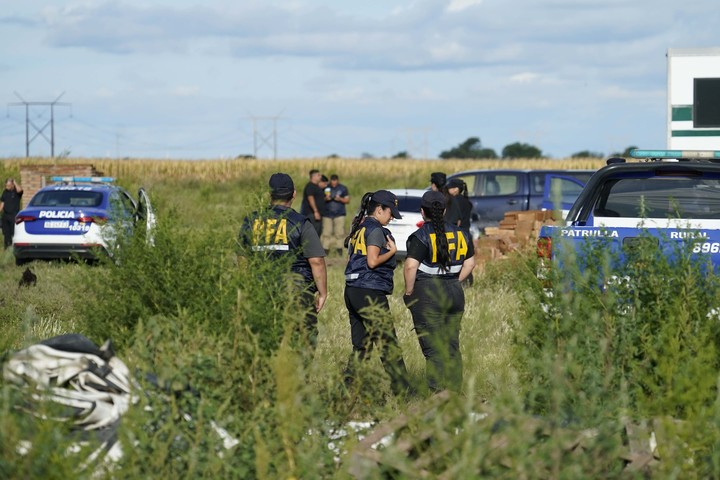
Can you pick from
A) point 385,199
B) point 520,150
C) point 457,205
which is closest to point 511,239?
point 457,205

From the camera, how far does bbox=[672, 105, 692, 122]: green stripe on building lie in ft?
41.5

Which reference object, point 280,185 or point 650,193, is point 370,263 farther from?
point 650,193

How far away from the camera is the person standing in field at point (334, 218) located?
79.6ft

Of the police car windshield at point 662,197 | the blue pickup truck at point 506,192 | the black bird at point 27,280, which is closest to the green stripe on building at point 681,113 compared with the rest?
the police car windshield at point 662,197

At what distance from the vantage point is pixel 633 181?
9.74 metres

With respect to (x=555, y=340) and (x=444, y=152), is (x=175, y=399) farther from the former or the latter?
(x=444, y=152)

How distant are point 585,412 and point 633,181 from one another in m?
4.96

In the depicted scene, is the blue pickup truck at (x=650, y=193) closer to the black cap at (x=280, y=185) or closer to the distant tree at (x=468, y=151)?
the black cap at (x=280, y=185)

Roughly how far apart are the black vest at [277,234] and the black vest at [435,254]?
86 centimetres

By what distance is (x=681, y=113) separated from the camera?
41.6 feet

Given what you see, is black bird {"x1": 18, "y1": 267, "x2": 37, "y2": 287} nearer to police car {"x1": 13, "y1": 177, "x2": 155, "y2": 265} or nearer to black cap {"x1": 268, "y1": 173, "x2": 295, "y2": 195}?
police car {"x1": 13, "y1": 177, "x2": 155, "y2": 265}

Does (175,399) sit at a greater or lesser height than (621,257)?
lesser

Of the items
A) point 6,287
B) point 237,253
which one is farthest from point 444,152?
point 237,253

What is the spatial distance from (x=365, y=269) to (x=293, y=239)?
35.0 inches
